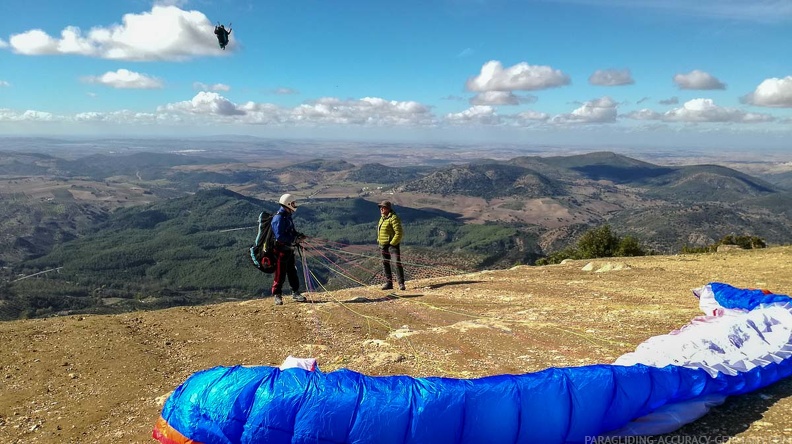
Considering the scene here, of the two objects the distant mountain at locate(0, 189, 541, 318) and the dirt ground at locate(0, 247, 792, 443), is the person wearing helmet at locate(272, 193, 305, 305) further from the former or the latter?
the distant mountain at locate(0, 189, 541, 318)

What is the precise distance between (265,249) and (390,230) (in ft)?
13.1

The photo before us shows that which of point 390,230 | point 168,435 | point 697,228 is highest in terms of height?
point 390,230

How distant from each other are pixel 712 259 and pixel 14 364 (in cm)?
2295

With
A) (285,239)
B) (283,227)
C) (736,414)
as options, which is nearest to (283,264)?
(285,239)

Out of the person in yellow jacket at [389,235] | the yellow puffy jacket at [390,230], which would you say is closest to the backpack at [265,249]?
the person in yellow jacket at [389,235]

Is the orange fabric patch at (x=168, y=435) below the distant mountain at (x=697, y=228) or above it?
above

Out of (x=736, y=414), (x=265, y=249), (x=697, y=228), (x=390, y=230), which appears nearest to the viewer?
(x=736, y=414)

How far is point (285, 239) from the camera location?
474 inches

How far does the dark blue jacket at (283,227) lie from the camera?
38.9 ft

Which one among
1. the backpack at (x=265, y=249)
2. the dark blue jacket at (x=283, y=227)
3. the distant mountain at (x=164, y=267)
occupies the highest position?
the dark blue jacket at (x=283, y=227)

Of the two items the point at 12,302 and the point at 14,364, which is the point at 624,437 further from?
the point at 12,302

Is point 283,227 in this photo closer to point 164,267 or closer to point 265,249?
point 265,249

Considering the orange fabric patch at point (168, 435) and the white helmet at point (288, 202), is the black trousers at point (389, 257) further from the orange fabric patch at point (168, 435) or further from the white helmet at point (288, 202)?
the orange fabric patch at point (168, 435)

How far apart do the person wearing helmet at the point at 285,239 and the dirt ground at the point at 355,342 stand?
0.98m
